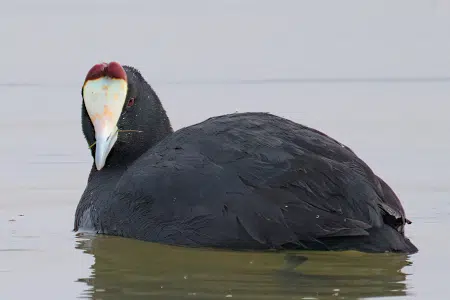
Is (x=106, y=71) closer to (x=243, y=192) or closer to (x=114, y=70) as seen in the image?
(x=114, y=70)

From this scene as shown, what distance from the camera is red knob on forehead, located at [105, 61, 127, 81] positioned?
27.8 ft

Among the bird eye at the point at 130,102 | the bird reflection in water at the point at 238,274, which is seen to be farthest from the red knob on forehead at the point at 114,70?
the bird reflection in water at the point at 238,274

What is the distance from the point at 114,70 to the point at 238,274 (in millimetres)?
2130

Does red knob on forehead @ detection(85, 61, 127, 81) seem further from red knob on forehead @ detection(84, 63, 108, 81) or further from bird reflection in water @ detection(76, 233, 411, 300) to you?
bird reflection in water @ detection(76, 233, 411, 300)

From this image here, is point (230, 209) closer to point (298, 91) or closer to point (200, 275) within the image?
point (200, 275)

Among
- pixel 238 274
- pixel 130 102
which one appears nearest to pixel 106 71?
pixel 130 102

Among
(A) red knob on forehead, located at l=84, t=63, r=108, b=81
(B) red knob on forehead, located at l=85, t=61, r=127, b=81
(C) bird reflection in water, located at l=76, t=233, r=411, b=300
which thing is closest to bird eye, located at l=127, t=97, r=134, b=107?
(B) red knob on forehead, located at l=85, t=61, r=127, b=81

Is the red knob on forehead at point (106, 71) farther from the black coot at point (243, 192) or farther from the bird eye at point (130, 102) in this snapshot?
the bird eye at point (130, 102)

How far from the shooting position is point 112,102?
8.50 m

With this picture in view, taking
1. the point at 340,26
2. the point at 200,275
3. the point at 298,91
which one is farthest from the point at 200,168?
the point at 340,26

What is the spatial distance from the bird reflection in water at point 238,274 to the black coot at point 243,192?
83 millimetres

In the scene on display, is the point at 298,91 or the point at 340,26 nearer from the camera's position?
the point at 298,91

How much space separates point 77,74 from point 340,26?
3883 mm

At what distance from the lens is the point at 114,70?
8.48 meters
